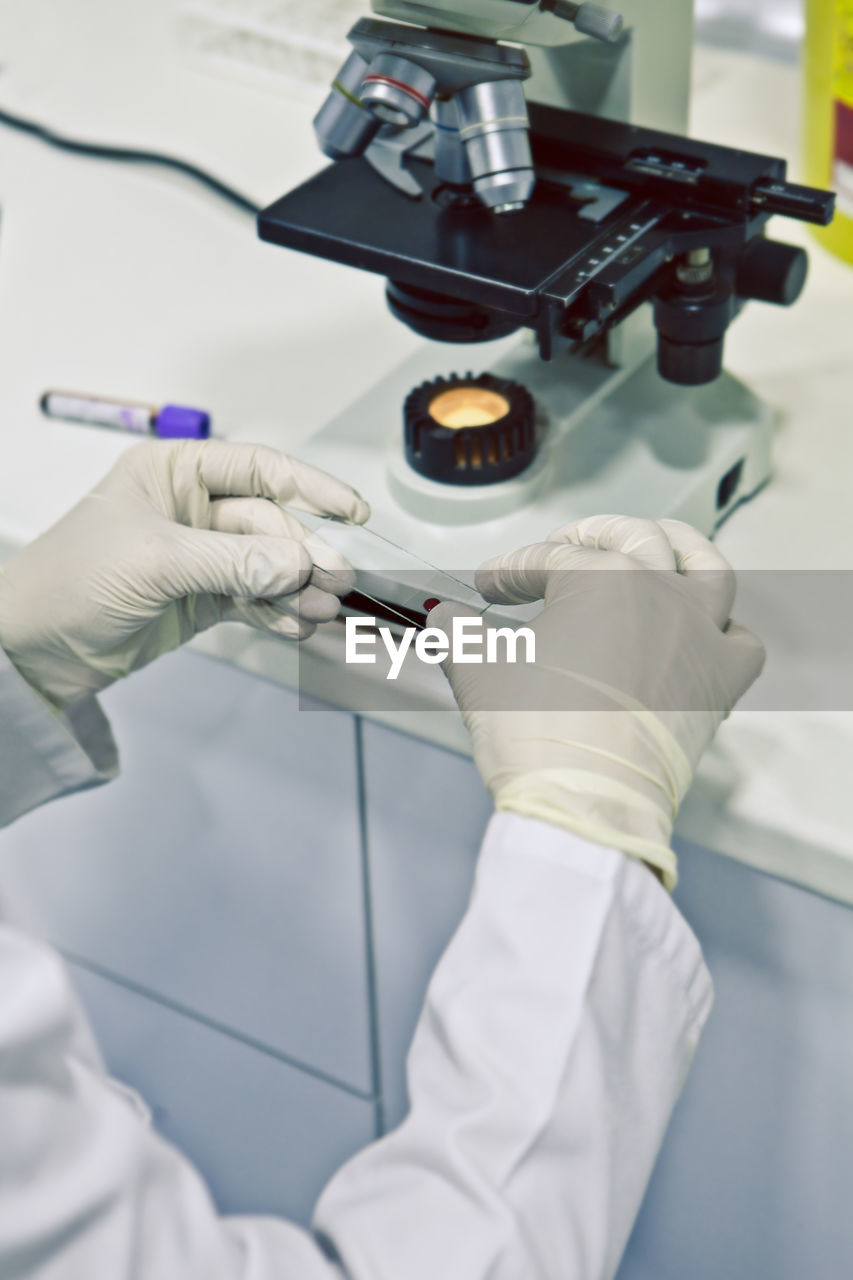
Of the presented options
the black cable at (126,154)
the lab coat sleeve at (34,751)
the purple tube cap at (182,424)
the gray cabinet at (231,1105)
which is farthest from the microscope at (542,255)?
the gray cabinet at (231,1105)

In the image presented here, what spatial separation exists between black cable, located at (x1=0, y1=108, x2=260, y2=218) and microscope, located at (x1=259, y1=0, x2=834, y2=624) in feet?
1.19

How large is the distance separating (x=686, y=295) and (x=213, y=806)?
0.53 m

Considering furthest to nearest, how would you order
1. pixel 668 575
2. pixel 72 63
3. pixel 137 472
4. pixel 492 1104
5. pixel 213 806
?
1. pixel 72 63
2. pixel 213 806
3. pixel 137 472
4. pixel 668 575
5. pixel 492 1104

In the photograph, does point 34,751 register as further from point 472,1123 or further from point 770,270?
point 770,270

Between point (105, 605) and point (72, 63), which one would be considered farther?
point (72, 63)

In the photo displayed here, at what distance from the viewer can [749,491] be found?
90 centimetres

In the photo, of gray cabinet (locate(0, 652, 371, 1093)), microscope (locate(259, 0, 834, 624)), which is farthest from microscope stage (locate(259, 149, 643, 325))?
gray cabinet (locate(0, 652, 371, 1093))

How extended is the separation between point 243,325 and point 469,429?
0.37 m

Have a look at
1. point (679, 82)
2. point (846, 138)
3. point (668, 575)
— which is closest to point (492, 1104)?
point (668, 575)

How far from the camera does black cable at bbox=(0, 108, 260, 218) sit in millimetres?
1207

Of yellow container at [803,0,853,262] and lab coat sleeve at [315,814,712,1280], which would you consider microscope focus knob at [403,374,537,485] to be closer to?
lab coat sleeve at [315,814,712,1280]

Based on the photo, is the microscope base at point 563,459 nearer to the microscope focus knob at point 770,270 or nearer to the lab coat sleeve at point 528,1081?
the microscope focus knob at point 770,270

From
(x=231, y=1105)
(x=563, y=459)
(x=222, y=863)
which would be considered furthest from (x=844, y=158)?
(x=231, y=1105)

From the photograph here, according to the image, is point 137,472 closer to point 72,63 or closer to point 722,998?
point 722,998
